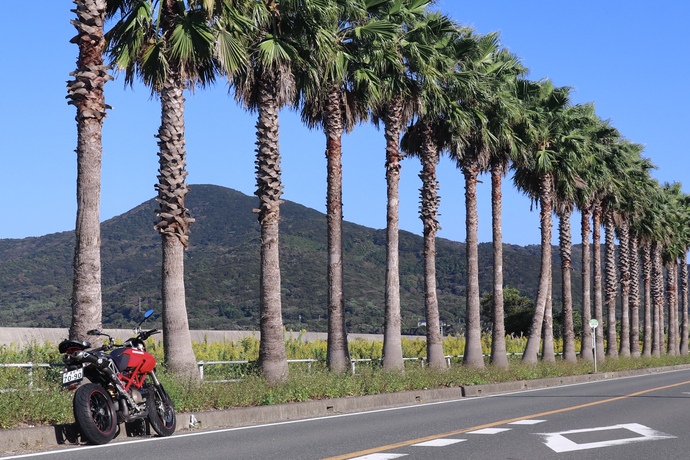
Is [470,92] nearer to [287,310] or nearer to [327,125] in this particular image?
[327,125]

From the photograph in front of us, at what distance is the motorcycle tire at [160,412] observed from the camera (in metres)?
13.0

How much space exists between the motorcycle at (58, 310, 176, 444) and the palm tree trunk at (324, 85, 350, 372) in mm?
15260

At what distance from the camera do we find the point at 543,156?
144 ft

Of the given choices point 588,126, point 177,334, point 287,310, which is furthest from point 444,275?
point 177,334

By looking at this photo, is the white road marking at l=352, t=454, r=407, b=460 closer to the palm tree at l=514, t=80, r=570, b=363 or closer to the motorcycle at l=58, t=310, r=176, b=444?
the motorcycle at l=58, t=310, r=176, b=444

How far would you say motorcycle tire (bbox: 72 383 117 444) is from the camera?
1159cm

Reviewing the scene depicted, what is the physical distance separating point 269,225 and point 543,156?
23.3 meters

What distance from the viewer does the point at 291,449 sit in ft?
39.1

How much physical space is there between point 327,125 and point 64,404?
57.0 ft

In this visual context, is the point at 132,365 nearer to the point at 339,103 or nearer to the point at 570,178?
the point at 339,103

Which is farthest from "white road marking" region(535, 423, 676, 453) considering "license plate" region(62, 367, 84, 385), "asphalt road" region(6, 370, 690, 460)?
"license plate" region(62, 367, 84, 385)

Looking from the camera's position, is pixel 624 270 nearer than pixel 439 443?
No

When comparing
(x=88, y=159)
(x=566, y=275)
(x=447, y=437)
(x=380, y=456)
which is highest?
(x=88, y=159)

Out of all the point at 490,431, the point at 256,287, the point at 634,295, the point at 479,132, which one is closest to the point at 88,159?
the point at 490,431
